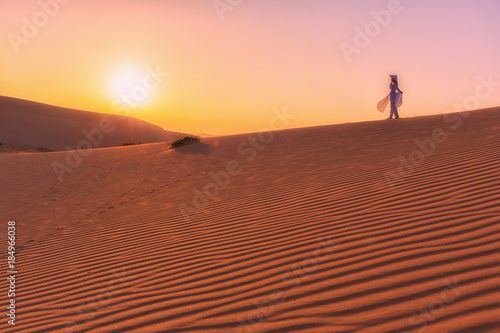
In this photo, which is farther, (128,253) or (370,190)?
(370,190)

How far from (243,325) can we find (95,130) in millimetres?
63726

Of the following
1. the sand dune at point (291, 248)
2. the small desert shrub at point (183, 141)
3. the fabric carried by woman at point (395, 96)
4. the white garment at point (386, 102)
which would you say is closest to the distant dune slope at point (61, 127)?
the small desert shrub at point (183, 141)

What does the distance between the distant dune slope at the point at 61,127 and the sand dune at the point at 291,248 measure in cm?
3583

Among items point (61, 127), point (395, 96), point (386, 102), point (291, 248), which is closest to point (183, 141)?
point (386, 102)

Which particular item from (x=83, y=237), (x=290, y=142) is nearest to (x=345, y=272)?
(x=83, y=237)

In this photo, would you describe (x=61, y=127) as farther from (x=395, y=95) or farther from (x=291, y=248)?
(x=291, y=248)

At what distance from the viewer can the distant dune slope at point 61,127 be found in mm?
46222

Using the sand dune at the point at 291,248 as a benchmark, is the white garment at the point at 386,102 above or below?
above

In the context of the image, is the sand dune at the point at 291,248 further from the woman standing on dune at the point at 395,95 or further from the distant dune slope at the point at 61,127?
the distant dune slope at the point at 61,127

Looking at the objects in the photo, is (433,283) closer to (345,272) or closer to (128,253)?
(345,272)

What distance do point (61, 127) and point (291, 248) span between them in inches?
2241

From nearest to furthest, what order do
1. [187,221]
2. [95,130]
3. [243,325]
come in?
1. [243,325]
2. [187,221]
3. [95,130]

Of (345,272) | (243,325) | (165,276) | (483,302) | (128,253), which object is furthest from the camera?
(128,253)

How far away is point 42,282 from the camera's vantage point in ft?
14.8
